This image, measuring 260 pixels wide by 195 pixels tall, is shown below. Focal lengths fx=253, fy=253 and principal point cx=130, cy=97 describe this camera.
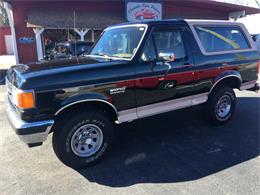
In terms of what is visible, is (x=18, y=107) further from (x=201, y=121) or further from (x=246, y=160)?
(x=201, y=121)

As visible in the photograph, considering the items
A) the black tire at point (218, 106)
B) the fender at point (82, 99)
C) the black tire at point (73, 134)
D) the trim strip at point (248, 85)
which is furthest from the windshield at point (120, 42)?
the trim strip at point (248, 85)

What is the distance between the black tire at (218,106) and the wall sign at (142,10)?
36.7 feet

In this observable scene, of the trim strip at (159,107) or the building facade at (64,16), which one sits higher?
the building facade at (64,16)

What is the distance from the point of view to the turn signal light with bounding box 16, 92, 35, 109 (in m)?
3.11

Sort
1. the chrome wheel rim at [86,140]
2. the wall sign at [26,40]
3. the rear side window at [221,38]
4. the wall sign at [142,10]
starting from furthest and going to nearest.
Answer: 1. the wall sign at [142,10]
2. the wall sign at [26,40]
3. the rear side window at [221,38]
4. the chrome wheel rim at [86,140]

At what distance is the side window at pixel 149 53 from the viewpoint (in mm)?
3947

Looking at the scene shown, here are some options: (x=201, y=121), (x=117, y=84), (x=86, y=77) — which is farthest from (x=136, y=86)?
(x=201, y=121)

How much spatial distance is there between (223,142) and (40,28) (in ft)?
40.0

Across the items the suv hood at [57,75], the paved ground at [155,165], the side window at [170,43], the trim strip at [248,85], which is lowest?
the paved ground at [155,165]

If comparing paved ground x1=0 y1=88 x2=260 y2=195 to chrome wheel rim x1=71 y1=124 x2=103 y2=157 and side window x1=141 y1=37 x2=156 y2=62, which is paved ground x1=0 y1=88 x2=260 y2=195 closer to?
chrome wheel rim x1=71 y1=124 x2=103 y2=157

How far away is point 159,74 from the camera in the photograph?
13.3 feet

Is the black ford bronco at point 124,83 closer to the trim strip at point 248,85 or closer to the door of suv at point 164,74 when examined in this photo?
the door of suv at point 164,74

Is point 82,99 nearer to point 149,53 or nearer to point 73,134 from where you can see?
point 73,134

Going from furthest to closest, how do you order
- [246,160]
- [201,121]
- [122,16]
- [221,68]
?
1. [122,16]
2. [201,121]
3. [221,68]
4. [246,160]
